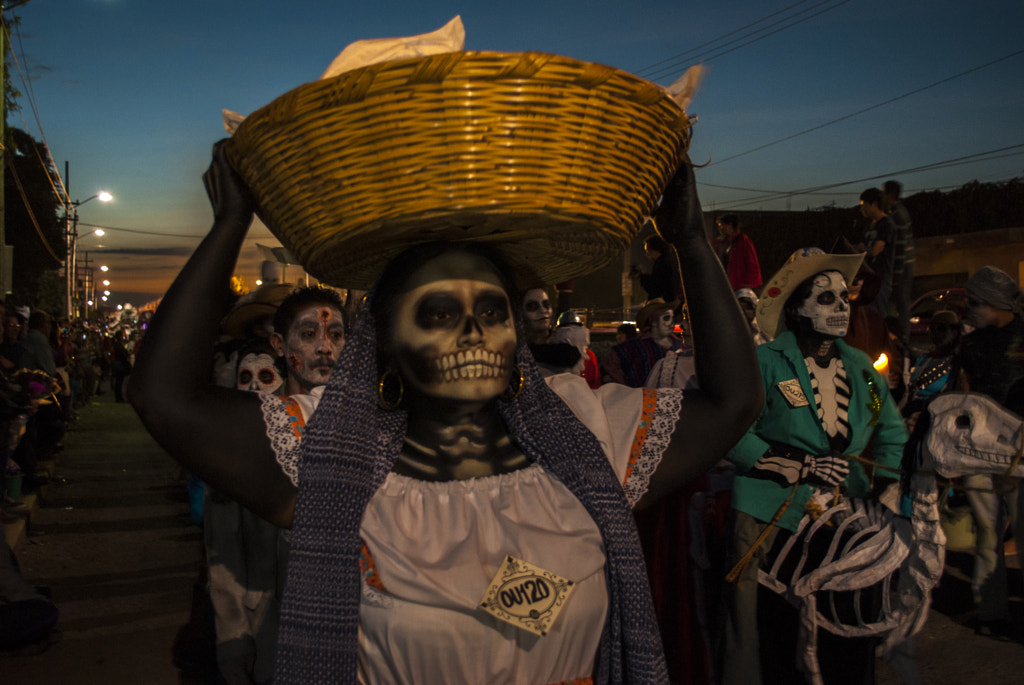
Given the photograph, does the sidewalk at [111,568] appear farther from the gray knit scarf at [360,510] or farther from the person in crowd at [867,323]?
the person in crowd at [867,323]

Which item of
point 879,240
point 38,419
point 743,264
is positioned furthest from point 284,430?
point 38,419

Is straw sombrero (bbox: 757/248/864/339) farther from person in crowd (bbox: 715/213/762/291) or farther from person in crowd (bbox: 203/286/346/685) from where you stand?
person in crowd (bbox: 715/213/762/291)

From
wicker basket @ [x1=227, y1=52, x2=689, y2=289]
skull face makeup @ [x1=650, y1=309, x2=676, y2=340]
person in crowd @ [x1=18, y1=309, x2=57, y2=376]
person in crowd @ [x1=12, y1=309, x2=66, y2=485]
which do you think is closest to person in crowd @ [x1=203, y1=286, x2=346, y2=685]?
wicker basket @ [x1=227, y1=52, x2=689, y2=289]

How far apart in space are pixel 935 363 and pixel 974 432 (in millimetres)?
4442

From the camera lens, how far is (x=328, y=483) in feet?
5.77

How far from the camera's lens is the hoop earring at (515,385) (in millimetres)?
2062

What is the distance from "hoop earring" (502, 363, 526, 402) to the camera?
206cm

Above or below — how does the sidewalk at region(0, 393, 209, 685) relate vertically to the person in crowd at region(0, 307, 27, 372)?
below

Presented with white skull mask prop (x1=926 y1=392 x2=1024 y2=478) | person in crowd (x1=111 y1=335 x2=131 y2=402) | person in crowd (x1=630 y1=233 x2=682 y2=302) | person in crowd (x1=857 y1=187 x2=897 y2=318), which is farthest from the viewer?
person in crowd (x1=111 y1=335 x2=131 y2=402)

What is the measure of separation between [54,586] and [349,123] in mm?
6453

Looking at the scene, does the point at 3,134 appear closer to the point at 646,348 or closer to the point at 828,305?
the point at 646,348

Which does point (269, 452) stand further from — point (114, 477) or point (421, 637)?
point (114, 477)

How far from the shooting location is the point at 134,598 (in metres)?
6.32

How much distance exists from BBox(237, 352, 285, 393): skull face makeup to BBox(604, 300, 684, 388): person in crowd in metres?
3.09
